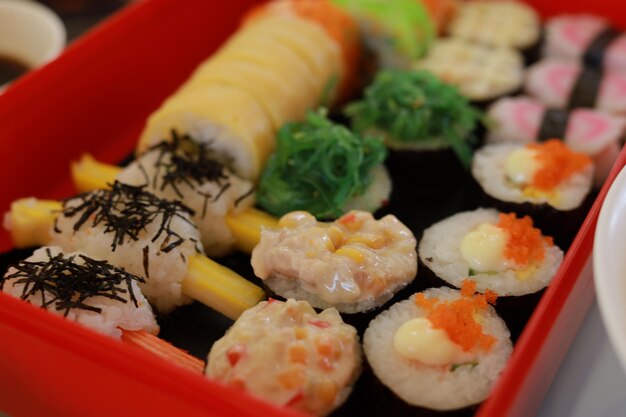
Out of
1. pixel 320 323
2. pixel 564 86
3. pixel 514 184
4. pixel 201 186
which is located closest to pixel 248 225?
pixel 201 186

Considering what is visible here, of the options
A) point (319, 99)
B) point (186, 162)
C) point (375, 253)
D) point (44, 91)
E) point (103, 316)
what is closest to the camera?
point (103, 316)

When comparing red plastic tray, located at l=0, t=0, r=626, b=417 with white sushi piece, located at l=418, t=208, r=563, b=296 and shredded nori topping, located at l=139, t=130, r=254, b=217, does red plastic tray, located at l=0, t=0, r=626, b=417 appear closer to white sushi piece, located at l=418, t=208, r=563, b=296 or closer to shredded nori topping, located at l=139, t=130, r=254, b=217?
white sushi piece, located at l=418, t=208, r=563, b=296

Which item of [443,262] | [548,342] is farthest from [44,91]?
[548,342]

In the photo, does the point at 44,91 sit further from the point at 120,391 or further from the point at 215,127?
the point at 120,391

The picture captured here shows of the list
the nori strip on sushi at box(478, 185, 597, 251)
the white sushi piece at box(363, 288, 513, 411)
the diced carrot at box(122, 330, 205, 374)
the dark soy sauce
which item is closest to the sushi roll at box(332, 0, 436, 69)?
the nori strip on sushi at box(478, 185, 597, 251)

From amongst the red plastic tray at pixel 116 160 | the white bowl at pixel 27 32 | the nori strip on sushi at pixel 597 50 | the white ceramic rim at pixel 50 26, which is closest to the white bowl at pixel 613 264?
the red plastic tray at pixel 116 160

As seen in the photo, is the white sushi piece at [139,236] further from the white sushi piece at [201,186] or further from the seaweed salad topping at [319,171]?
the seaweed salad topping at [319,171]
